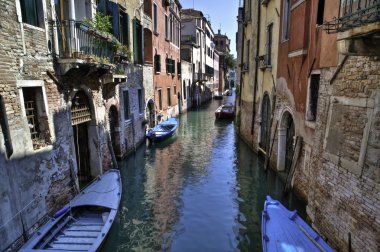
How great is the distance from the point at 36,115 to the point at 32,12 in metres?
2.12

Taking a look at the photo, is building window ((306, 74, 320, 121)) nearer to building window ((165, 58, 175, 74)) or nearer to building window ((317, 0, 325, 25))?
building window ((317, 0, 325, 25))

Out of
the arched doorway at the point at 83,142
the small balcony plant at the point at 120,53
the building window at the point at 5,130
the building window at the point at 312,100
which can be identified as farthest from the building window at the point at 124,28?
the building window at the point at 312,100

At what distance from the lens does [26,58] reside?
5.63 meters

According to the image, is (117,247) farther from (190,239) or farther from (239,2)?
(239,2)

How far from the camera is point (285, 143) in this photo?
9.34 meters

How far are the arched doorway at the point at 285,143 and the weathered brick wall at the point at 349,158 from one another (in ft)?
10.2

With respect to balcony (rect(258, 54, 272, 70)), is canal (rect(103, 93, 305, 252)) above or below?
below

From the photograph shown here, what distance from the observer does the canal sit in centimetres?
631

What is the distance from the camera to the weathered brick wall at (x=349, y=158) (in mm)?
4141

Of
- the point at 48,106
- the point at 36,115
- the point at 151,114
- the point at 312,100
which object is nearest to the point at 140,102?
the point at 151,114

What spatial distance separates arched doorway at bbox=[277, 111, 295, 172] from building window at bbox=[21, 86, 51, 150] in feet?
21.8

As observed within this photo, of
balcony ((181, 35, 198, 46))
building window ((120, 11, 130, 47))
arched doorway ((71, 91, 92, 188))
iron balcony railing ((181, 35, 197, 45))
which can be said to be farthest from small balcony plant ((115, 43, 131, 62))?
iron balcony railing ((181, 35, 197, 45))

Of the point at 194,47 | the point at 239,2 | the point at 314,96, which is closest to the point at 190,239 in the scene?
the point at 314,96

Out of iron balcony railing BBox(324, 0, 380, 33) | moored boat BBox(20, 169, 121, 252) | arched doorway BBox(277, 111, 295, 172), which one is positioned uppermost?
iron balcony railing BBox(324, 0, 380, 33)
